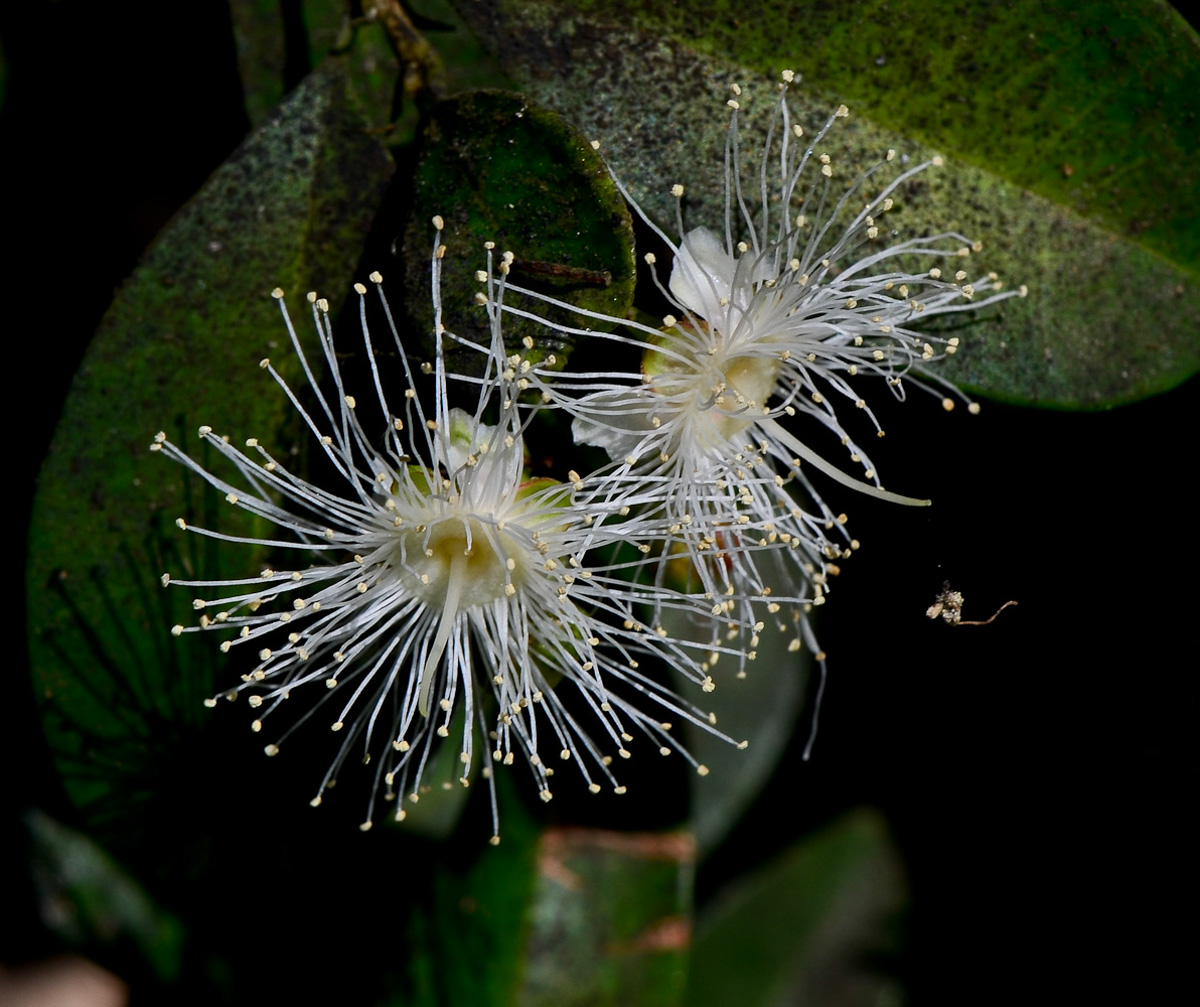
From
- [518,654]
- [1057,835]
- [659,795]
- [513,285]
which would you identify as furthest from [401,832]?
[1057,835]

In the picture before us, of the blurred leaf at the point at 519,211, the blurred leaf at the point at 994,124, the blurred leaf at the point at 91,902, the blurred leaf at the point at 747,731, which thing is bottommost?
the blurred leaf at the point at 91,902

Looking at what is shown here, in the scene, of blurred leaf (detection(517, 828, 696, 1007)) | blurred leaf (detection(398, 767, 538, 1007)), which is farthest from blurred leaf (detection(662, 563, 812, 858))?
blurred leaf (detection(398, 767, 538, 1007))

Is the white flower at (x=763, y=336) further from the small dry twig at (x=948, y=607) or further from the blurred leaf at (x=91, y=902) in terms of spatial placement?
the blurred leaf at (x=91, y=902)

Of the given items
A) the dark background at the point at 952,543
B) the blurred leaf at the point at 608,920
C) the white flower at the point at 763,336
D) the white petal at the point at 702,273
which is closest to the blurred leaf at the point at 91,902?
the dark background at the point at 952,543

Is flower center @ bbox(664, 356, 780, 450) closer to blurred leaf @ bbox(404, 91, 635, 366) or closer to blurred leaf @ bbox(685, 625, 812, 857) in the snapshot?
blurred leaf @ bbox(404, 91, 635, 366)

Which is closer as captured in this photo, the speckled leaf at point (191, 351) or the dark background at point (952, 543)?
the speckled leaf at point (191, 351)

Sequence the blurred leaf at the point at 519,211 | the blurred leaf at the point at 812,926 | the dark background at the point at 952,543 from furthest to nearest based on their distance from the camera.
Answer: the blurred leaf at the point at 812,926, the dark background at the point at 952,543, the blurred leaf at the point at 519,211

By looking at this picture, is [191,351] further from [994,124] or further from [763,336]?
[994,124]
